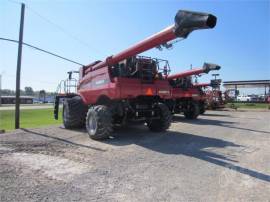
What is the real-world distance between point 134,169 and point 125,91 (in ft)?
11.8

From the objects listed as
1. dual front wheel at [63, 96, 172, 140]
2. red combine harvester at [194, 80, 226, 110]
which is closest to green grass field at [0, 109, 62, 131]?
dual front wheel at [63, 96, 172, 140]

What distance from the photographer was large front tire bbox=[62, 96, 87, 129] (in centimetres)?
1130

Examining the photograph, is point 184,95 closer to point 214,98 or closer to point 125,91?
point 125,91

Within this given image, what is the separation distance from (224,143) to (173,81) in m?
7.74

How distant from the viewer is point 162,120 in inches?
400

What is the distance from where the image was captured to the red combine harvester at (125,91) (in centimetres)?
852

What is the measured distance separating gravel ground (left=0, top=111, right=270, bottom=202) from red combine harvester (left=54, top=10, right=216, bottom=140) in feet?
2.71

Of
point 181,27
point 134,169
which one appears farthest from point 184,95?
point 134,169

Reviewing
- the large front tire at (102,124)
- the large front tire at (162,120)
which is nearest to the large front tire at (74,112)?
the large front tire at (102,124)

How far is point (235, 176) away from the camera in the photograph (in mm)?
5039

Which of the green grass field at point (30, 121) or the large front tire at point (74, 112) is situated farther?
the green grass field at point (30, 121)

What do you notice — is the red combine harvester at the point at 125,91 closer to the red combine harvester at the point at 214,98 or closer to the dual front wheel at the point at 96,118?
the dual front wheel at the point at 96,118

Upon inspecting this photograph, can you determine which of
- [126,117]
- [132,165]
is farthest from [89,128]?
[132,165]

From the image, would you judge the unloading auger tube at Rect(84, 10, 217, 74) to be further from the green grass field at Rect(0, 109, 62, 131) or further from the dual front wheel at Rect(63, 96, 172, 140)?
the green grass field at Rect(0, 109, 62, 131)
